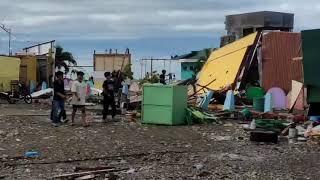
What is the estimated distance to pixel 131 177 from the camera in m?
8.98

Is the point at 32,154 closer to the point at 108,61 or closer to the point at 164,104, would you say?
the point at 164,104

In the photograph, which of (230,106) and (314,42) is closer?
(314,42)

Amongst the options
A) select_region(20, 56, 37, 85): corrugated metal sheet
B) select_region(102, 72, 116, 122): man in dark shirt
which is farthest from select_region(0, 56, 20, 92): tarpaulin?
A: select_region(102, 72, 116, 122): man in dark shirt

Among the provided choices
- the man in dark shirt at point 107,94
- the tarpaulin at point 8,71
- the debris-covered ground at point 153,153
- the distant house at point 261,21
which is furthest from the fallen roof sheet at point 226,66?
the distant house at point 261,21

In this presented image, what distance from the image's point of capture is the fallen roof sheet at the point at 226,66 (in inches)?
1105

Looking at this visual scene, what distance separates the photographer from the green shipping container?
17.3 m

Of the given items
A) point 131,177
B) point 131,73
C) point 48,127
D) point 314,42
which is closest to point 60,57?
point 131,73

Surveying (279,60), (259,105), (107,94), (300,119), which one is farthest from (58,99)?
(279,60)

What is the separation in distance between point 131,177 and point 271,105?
42.6ft

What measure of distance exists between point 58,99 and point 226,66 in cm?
1378

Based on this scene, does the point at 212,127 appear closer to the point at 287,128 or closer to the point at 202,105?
the point at 287,128

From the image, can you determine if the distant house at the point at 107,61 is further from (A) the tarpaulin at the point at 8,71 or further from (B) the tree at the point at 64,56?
(A) the tarpaulin at the point at 8,71

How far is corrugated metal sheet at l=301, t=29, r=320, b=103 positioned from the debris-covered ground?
140 centimetres

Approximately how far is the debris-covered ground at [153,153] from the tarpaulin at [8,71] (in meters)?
17.6
